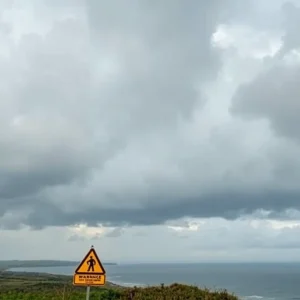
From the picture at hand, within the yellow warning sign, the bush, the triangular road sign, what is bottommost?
the bush

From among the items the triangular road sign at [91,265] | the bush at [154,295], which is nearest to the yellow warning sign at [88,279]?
the triangular road sign at [91,265]

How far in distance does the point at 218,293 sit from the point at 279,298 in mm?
77799

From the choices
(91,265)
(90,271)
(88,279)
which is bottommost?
(88,279)

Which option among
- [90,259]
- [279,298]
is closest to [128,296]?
[90,259]

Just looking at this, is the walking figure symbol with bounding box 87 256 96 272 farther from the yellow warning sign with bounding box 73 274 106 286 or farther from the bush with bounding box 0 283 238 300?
the bush with bounding box 0 283 238 300

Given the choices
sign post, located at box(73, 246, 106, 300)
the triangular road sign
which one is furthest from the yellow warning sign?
the triangular road sign

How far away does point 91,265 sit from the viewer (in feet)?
43.7

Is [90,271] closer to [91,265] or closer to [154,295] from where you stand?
[91,265]

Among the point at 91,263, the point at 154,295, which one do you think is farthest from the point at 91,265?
the point at 154,295

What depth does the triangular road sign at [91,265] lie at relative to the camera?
1325cm

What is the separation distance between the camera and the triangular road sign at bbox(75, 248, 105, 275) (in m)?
13.2

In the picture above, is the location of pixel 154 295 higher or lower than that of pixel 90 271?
lower

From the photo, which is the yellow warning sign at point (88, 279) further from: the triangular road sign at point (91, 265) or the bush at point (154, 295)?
the bush at point (154, 295)

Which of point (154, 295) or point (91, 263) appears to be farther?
point (154, 295)
